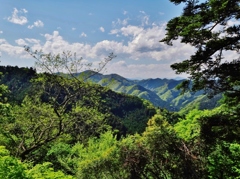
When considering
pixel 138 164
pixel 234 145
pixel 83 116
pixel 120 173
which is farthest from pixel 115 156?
pixel 234 145

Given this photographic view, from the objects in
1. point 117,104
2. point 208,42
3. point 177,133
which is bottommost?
point 117,104

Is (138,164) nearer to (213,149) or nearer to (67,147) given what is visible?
(213,149)

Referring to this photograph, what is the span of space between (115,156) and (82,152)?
39.7ft

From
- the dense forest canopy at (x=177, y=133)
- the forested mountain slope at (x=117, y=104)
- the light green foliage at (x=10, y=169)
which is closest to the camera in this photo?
the light green foliage at (x=10, y=169)

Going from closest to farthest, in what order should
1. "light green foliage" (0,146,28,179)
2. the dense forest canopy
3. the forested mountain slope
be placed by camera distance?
"light green foliage" (0,146,28,179) < the dense forest canopy < the forested mountain slope

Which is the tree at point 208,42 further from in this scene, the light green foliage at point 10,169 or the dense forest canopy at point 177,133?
the light green foliage at point 10,169

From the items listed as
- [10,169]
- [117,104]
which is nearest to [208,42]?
[10,169]

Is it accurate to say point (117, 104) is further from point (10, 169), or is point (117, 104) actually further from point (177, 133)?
point (10, 169)

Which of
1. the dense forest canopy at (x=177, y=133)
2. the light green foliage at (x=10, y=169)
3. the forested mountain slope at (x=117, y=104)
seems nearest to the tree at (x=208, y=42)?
the dense forest canopy at (x=177, y=133)

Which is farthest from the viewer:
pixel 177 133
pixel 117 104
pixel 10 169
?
pixel 117 104

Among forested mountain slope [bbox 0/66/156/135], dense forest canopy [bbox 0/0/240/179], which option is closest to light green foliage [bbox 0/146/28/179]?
dense forest canopy [bbox 0/0/240/179]

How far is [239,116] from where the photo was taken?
11.0m

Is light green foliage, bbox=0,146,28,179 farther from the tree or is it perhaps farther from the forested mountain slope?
the forested mountain slope

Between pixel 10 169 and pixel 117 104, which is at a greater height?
pixel 10 169
